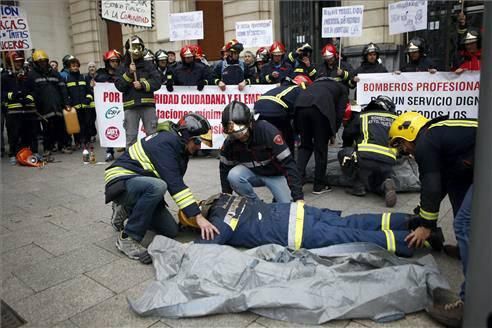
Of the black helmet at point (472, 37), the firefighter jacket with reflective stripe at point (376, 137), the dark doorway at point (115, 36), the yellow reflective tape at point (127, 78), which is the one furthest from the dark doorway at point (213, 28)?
the firefighter jacket with reflective stripe at point (376, 137)

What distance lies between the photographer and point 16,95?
8508 mm

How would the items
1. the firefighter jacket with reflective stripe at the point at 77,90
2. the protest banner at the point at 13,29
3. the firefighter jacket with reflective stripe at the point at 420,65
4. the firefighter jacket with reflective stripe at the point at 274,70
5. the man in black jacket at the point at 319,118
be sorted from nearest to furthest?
the man in black jacket at the point at 319,118, the firefighter jacket with reflective stripe at the point at 420,65, the firefighter jacket with reflective stripe at the point at 274,70, the protest banner at the point at 13,29, the firefighter jacket with reflective stripe at the point at 77,90

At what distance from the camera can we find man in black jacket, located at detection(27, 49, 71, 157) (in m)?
8.57

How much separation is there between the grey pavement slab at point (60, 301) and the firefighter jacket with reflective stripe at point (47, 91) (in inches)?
251

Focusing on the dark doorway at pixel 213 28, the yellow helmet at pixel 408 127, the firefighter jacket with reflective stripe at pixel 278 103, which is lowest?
the yellow helmet at pixel 408 127

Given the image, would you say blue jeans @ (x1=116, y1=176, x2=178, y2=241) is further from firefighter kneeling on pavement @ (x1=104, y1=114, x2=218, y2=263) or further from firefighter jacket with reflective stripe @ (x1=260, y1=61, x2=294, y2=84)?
firefighter jacket with reflective stripe @ (x1=260, y1=61, x2=294, y2=84)

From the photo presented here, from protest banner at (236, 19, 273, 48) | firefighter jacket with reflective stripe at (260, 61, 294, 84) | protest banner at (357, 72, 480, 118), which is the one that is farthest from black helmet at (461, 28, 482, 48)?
protest banner at (236, 19, 273, 48)

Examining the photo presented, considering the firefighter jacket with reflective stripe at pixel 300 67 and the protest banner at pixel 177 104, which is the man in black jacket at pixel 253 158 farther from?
the firefighter jacket with reflective stripe at pixel 300 67

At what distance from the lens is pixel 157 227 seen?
4090 mm

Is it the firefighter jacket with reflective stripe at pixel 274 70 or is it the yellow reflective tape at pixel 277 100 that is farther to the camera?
the firefighter jacket with reflective stripe at pixel 274 70

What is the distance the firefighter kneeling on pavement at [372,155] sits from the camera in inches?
198

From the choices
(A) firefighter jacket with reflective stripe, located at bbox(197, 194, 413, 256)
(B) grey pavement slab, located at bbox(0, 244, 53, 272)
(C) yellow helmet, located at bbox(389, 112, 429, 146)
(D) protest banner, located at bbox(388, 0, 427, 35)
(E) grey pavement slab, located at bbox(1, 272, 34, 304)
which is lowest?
(E) grey pavement slab, located at bbox(1, 272, 34, 304)

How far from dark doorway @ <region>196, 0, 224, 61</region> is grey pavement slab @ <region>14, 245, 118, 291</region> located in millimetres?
10914

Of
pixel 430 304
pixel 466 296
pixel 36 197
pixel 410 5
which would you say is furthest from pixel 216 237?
pixel 410 5
